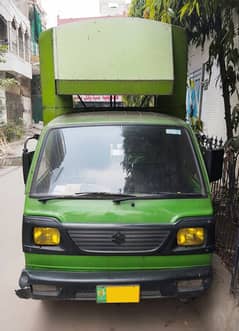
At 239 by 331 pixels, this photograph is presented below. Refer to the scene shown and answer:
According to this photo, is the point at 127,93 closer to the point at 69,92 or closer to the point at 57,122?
the point at 69,92

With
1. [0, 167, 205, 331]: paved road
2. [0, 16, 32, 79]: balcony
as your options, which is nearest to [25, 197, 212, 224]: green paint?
[0, 167, 205, 331]: paved road

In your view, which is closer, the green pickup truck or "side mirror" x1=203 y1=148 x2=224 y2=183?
the green pickup truck

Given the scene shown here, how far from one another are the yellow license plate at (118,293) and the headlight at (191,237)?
51 centimetres

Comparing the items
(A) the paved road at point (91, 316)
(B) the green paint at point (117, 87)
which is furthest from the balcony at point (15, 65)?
(A) the paved road at point (91, 316)

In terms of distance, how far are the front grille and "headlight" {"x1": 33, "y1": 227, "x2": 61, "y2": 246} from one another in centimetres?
12

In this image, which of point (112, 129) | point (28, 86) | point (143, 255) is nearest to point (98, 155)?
point (112, 129)

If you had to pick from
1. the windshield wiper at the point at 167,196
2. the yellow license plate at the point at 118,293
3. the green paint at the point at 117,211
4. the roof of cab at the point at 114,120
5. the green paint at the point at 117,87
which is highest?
the green paint at the point at 117,87

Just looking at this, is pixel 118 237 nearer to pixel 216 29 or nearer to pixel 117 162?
pixel 117 162

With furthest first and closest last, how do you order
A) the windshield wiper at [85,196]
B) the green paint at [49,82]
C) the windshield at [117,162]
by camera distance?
the green paint at [49,82] < the windshield at [117,162] < the windshield wiper at [85,196]

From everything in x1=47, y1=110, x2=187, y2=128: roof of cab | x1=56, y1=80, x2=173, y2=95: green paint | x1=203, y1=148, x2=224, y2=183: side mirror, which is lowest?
x1=203, y1=148, x2=224, y2=183: side mirror

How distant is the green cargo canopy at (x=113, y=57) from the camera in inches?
175

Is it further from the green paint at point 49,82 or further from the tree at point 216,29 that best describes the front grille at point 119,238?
the tree at point 216,29

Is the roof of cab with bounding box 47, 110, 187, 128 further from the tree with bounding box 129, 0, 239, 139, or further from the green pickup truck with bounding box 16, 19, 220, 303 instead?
the tree with bounding box 129, 0, 239, 139

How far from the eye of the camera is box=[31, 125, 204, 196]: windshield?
10.7 feet
